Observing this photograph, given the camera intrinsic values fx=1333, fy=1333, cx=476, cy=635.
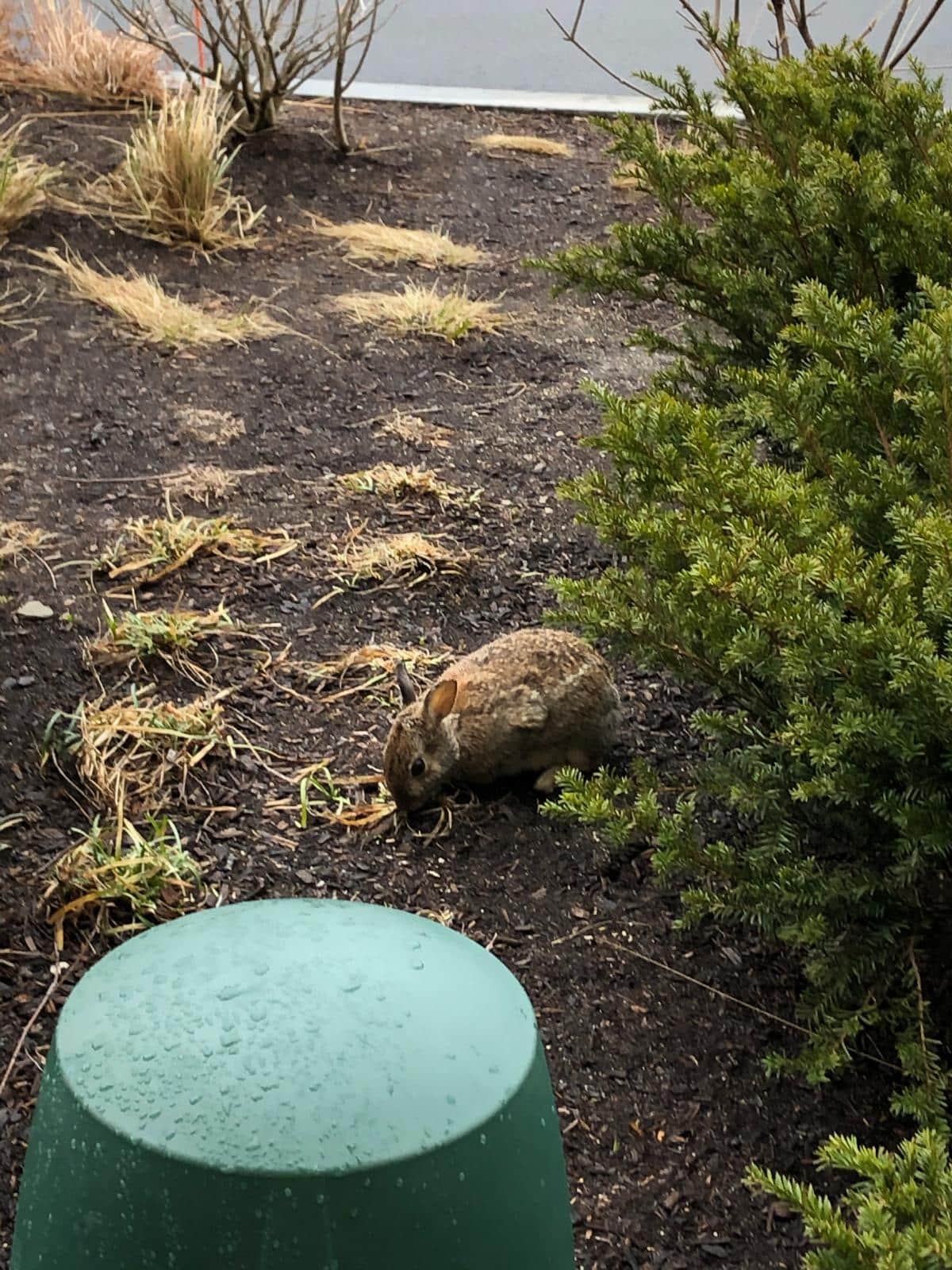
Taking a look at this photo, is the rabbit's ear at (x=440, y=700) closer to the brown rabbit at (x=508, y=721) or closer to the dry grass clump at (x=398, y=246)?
the brown rabbit at (x=508, y=721)

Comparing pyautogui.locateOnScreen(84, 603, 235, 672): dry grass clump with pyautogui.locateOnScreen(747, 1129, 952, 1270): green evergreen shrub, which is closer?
pyautogui.locateOnScreen(747, 1129, 952, 1270): green evergreen shrub

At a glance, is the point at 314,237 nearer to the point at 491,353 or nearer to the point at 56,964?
the point at 491,353

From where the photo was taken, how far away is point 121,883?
3.58 m

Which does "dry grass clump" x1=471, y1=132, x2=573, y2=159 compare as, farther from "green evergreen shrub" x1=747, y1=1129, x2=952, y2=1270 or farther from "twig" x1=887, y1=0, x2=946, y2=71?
"green evergreen shrub" x1=747, y1=1129, x2=952, y2=1270

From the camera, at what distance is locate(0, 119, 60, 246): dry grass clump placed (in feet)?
27.3

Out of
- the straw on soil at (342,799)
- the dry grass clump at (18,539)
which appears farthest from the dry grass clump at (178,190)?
the straw on soil at (342,799)

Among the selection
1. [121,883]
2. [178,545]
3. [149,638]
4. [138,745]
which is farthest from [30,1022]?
[178,545]

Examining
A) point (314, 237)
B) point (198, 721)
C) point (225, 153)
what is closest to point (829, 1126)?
point (198, 721)

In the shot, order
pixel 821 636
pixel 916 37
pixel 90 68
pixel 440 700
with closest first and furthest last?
pixel 821 636
pixel 440 700
pixel 916 37
pixel 90 68

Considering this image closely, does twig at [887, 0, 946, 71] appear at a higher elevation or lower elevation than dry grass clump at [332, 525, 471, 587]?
higher

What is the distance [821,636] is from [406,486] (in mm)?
3583

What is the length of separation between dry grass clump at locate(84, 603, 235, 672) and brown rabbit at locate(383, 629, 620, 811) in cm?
93

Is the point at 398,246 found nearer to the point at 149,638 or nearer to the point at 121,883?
the point at 149,638

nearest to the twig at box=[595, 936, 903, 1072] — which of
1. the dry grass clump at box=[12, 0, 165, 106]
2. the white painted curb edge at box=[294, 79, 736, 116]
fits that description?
the dry grass clump at box=[12, 0, 165, 106]
